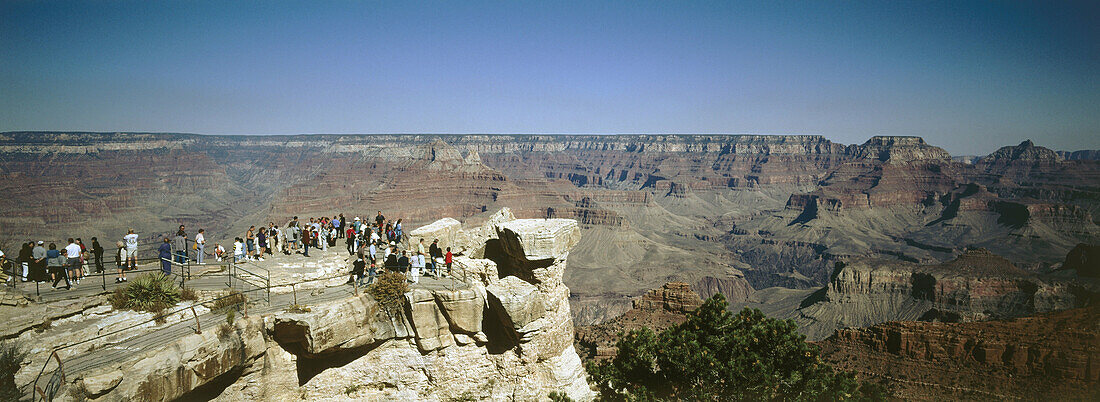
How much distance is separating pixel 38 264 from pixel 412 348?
435 inches

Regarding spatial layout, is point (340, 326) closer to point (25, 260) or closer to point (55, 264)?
point (55, 264)

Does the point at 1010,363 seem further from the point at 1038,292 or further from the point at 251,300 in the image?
the point at 1038,292

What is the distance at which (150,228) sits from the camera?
455 ft

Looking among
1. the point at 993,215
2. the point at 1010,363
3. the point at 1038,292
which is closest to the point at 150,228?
the point at 1010,363

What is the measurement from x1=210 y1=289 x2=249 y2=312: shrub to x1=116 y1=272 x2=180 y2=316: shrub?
112 cm

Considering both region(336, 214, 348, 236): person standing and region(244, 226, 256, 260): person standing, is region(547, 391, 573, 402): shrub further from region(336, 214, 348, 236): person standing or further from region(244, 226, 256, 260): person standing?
region(336, 214, 348, 236): person standing

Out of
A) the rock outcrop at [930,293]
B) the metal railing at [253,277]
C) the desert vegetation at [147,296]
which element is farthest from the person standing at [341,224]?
the rock outcrop at [930,293]

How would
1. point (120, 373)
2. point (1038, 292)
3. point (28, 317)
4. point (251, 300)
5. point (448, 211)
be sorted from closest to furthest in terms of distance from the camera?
point (120, 373)
point (28, 317)
point (251, 300)
point (1038, 292)
point (448, 211)

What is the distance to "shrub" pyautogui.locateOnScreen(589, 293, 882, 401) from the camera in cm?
1603

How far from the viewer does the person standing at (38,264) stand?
1485 centimetres

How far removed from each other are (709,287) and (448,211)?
76.8m

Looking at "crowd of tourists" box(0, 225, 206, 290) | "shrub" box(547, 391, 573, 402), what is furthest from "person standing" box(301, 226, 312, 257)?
"shrub" box(547, 391, 573, 402)

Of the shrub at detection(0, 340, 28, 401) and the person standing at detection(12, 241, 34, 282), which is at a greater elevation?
the person standing at detection(12, 241, 34, 282)

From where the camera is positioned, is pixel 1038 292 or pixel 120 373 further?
pixel 1038 292
